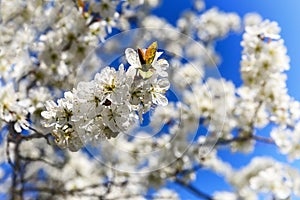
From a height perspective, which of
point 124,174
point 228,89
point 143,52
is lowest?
point 143,52

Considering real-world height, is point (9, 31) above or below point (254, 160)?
below

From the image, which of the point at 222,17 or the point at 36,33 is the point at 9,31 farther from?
the point at 222,17

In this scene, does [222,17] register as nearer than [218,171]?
Yes

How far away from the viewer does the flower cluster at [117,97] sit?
77 cm

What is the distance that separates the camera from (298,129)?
241cm

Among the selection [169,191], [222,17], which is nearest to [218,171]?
[169,191]

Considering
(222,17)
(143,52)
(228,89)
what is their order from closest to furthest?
1. (143,52)
2. (228,89)
3. (222,17)

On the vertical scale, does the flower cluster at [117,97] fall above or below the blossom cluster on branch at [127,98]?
Answer: below

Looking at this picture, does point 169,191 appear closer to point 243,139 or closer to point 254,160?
point 243,139

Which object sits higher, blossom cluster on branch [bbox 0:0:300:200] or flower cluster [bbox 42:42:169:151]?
blossom cluster on branch [bbox 0:0:300:200]

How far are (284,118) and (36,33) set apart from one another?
159cm

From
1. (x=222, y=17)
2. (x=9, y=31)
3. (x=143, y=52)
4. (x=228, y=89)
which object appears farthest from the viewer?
(x=222, y=17)

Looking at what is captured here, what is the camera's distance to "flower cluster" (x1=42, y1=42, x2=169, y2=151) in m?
0.77

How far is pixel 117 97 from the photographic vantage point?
0.77 m
